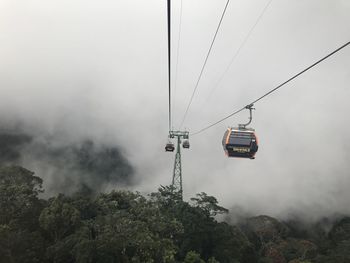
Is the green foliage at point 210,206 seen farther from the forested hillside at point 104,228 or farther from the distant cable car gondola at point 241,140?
the distant cable car gondola at point 241,140

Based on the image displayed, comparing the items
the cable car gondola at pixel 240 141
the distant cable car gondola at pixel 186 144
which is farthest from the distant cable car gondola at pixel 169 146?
the cable car gondola at pixel 240 141

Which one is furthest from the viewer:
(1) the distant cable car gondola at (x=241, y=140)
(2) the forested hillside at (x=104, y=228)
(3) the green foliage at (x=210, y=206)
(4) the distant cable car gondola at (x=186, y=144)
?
(3) the green foliage at (x=210, y=206)

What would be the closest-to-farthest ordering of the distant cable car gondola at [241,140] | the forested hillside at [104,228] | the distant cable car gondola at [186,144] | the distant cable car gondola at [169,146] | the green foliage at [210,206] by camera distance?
the distant cable car gondola at [241,140], the forested hillside at [104,228], the distant cable car gondola at [169,146], the distant cable car gondola at [186,144], the green foliage at [210,206]

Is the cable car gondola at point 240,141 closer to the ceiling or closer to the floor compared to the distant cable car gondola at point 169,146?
closer to the floor

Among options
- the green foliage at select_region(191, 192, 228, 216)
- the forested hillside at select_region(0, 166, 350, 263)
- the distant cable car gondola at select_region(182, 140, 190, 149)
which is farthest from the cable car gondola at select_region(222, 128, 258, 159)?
the green foliage at select_region(191, 192, 228, 216)

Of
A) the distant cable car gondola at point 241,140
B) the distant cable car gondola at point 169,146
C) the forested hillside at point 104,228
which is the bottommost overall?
the forested hillside at point 104,228

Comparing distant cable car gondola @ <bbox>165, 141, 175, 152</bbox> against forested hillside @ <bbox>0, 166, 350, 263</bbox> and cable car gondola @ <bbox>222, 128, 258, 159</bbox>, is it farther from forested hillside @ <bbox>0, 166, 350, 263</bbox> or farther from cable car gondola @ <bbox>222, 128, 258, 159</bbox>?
cable car gondola @ <bbox>222, 128, 258, 159</bbox>

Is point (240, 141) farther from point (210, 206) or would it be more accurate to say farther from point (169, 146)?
point (210, 206)

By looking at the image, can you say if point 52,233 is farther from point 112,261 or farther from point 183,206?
point 183,206

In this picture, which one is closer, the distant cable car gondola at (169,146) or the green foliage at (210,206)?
the distant cable car gondola at (169,146)

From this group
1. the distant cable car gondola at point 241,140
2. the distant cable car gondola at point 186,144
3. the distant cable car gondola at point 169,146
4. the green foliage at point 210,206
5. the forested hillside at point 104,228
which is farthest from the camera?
the green foliage at point 210,206

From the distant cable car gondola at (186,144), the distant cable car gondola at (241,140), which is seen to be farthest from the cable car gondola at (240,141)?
the distant cable car gondola at (186,144)

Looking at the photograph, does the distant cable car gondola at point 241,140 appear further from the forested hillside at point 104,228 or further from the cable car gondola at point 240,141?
the forested hillside at point 104,228

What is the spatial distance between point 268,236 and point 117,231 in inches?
3771
